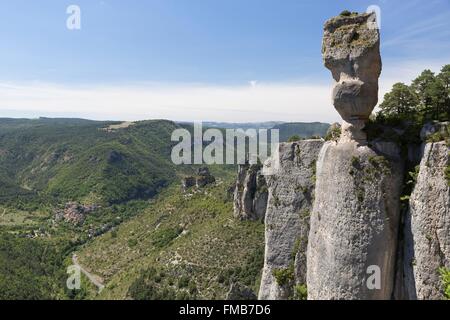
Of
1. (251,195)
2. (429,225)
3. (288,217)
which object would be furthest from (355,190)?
(251,195)

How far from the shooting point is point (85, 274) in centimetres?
11138

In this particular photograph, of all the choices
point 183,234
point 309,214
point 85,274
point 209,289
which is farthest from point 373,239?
point 85,274

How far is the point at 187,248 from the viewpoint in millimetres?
84500

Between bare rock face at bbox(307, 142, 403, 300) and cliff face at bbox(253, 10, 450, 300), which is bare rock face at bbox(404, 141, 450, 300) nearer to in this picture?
cliff face at bbox(253, 10, 450, 300)

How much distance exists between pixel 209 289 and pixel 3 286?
64.0m

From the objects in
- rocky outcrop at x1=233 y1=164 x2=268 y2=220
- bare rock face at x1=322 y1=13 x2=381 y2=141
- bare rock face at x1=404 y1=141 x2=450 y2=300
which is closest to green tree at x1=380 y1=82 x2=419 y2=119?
bare rock face at x1=322 y1=13 x2=381 y2=141

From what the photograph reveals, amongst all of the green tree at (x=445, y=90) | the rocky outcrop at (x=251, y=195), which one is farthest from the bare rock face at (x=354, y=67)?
the rocky outcrop at (x=251, y=195)

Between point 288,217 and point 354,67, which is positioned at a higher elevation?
point 354,67

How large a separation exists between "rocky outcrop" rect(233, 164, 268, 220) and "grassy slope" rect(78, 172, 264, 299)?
2.15 metres

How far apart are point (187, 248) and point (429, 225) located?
219 ft

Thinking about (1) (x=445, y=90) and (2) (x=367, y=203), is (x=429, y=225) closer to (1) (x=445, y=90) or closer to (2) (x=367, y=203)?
(2) (x=367, y=203)

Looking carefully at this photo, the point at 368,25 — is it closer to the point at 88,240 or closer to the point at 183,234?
the point at 183,234

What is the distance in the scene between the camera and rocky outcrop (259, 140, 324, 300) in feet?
102

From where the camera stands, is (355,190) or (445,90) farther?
(445,90)
